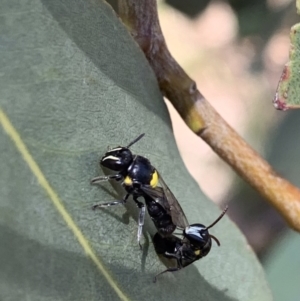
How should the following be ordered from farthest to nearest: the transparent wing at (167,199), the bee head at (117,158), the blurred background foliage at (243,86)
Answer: the blurred background foliage at (243,86) → the transparent wing at (167,199) → the bee head at (117,158)

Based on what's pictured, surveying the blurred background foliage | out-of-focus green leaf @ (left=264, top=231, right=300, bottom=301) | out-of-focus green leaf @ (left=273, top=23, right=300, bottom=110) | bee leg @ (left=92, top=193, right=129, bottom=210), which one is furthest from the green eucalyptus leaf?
the blurred background foliage

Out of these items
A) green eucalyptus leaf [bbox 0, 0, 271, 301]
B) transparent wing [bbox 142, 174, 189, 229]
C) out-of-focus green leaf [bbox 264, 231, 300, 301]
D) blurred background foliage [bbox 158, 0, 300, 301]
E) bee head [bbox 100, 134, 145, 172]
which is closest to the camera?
green eucalyptus leaf [bbox 0, 0, 271, 301]

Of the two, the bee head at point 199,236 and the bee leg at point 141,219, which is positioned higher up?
the bee leg at point 141,219

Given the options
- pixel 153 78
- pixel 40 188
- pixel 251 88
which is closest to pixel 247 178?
pixel 153 78

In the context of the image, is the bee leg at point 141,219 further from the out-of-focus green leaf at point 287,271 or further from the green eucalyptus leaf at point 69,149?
the out-of-focus green leaf at point 287,271

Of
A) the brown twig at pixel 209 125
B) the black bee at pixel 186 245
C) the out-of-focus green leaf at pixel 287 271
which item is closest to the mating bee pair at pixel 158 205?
the black bee at pixel 186 245

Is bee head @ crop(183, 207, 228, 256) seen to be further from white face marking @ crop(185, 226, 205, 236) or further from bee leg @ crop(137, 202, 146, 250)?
bee leg @ crop(137, 202, 146, 250)
